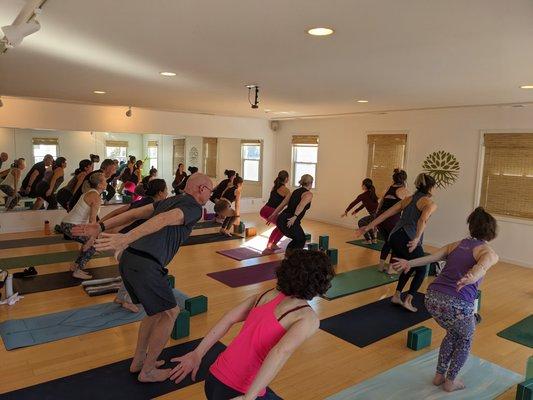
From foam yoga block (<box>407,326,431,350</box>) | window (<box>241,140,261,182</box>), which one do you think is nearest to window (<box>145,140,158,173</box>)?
window (<box>241,140,261,182</box>)

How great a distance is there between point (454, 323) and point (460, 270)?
0.33 metres

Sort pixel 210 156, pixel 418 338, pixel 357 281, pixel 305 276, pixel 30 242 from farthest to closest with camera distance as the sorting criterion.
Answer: pixel 210 156
pixel 30 242
pixel 357 281
pixel 418 338
pixel 305 276

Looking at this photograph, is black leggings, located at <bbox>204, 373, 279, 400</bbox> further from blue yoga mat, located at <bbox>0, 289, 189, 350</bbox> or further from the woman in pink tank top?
blue yoga mat, located at <bbox>0, 289, 189, 350</bbox>

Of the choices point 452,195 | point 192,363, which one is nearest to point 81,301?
point 192,363

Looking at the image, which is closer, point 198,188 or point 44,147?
point 198,188

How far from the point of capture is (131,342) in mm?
3098

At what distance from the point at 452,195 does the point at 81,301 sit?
5630 millimetres

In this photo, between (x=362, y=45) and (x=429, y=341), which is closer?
(x=362, y=45)

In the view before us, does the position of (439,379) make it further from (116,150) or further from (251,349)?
(116,150)

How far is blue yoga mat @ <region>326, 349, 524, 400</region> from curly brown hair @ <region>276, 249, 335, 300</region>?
4.80ft

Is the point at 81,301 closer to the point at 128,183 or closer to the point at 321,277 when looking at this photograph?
the point at 321,277

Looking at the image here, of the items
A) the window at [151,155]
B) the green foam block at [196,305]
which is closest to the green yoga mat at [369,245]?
the green foam block at [196,305]

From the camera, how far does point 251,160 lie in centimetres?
976

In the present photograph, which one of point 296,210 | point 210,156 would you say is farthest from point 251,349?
point 210,156
